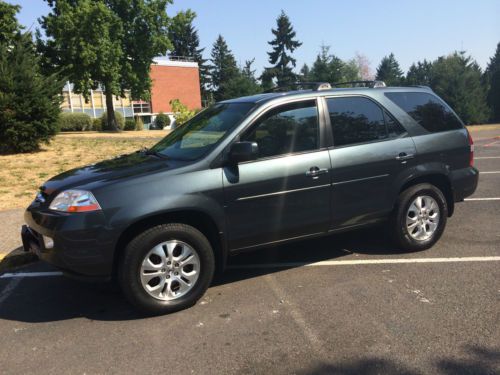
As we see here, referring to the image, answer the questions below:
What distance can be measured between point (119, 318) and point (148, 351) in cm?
71

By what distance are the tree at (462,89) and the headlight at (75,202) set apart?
48.5 m

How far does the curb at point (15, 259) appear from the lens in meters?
5.32

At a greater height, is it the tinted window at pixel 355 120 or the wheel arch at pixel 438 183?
the tinted window at pixel 355 120

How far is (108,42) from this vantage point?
31859 millimetres

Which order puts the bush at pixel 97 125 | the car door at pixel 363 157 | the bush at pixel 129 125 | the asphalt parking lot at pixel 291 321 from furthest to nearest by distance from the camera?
the bush at pixel 129 125 → the bush at pixel 97 125 → the car door at pixel 363 157 → the asphalt parking lot at pixel 291 321

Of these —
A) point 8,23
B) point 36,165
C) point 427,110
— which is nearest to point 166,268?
point 427,110

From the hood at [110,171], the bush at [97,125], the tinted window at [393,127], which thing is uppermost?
the bush at [97,125]

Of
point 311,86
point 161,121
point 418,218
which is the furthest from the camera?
point 161,121

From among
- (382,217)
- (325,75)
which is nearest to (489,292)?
(382,217)

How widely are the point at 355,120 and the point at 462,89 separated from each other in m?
48.3

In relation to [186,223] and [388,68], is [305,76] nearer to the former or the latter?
[388,68]

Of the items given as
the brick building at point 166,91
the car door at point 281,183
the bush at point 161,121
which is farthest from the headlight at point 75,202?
the brick building at point 166,91

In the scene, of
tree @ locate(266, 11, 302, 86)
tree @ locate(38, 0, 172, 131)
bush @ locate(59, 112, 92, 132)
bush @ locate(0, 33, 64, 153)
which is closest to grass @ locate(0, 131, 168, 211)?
bush @ locate(0, 33, 64, 153)

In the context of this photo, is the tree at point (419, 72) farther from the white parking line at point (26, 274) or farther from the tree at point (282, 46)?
the white parking line at point (26, 274)
